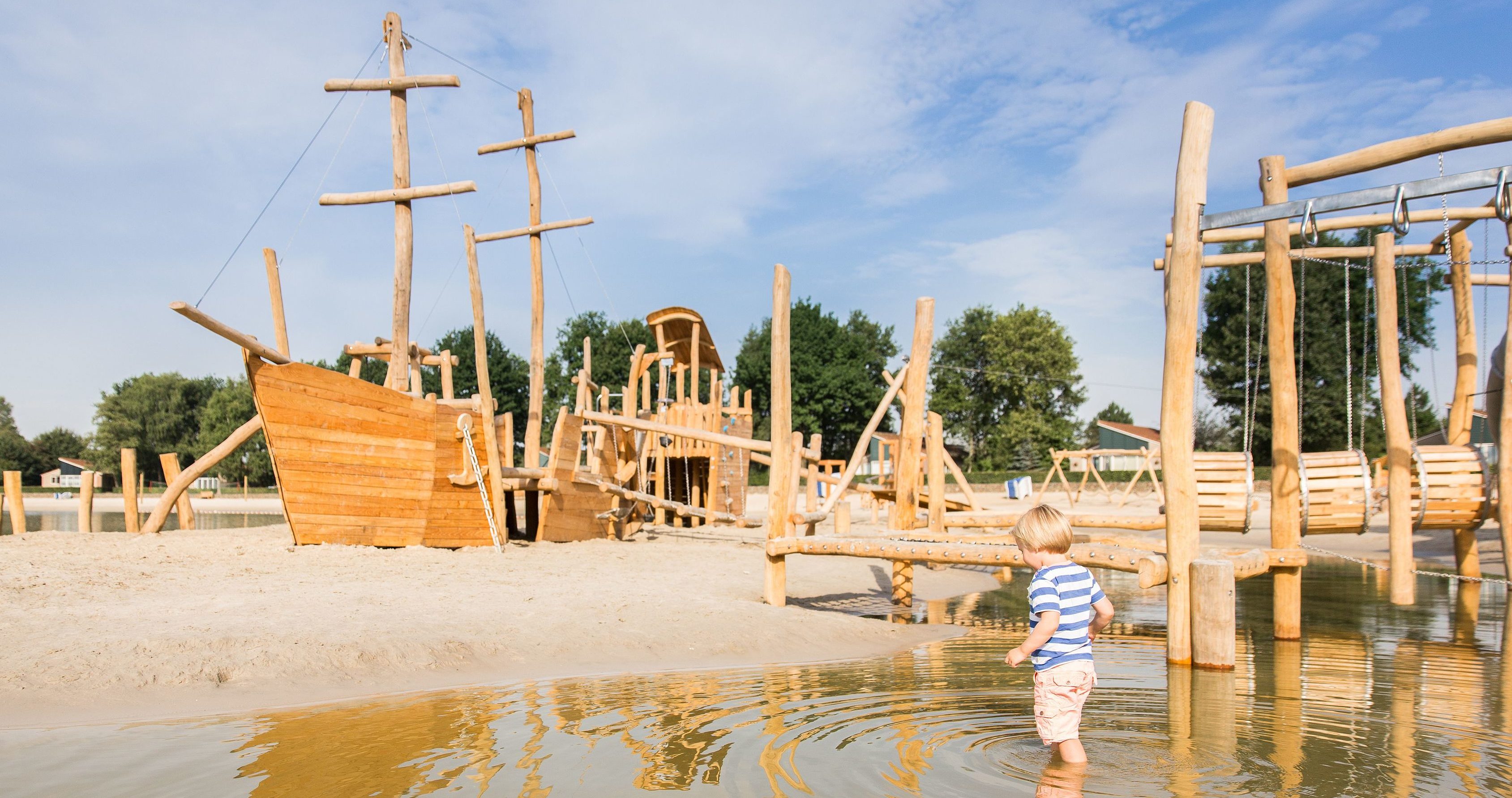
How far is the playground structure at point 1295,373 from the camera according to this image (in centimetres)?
669

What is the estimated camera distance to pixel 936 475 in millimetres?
13430

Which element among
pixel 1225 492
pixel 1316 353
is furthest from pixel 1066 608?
pixel 1316 353

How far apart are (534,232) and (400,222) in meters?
2.76

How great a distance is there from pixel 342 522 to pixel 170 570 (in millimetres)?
2254

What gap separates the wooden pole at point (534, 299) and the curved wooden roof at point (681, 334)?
13.0 feet

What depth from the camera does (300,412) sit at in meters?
11.2

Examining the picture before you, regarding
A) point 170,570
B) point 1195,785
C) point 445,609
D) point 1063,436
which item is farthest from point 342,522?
point 1063,436

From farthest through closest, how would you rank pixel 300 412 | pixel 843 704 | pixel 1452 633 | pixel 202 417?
pixel 202 417 → pixel 300 412 → pixel 1452 633 → pixel 843 704

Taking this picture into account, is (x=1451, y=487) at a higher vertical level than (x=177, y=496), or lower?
higher

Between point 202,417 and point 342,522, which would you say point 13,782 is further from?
point 202,417

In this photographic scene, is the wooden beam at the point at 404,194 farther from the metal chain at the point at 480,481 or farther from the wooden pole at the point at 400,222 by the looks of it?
the metal chain at the point at 480,481

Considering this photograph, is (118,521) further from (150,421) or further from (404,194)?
(150,421)

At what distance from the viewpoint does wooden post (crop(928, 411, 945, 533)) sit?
1288cm

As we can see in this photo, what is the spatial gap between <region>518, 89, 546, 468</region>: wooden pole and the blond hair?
11666mm
